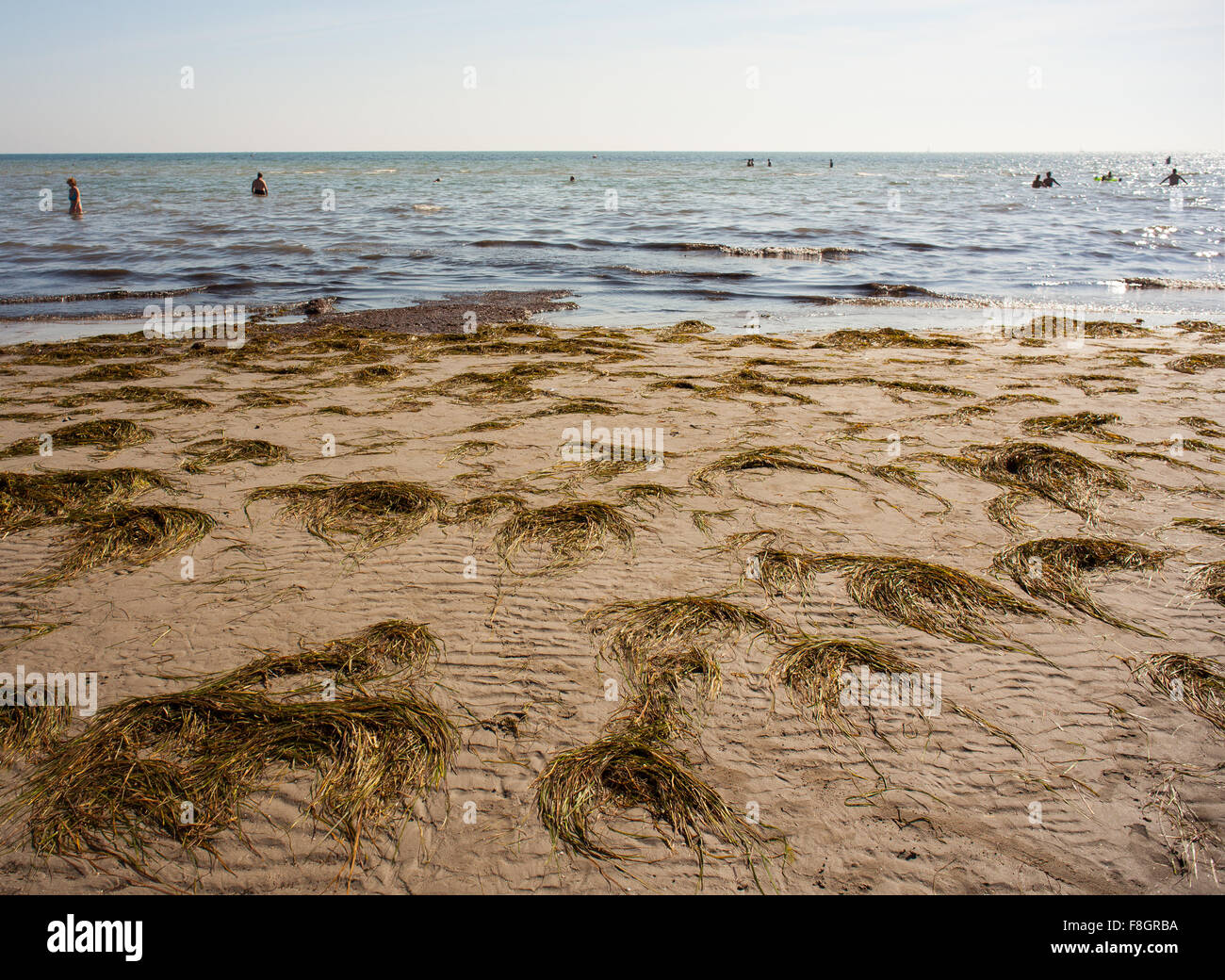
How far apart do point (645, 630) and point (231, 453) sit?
393 centimetres

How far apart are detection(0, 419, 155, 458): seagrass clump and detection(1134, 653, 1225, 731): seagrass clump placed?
23.0 feet

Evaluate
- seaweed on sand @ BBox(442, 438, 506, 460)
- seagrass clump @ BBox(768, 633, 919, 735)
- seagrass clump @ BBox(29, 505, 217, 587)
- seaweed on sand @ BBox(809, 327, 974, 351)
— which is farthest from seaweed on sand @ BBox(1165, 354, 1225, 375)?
seagrass clump @ BBox(29, 505, 217, 587)

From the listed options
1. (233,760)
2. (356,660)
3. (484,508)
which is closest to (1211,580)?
(484,508)

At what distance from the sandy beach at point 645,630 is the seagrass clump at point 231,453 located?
0.03 meters

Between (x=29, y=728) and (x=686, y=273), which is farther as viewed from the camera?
(x=686, y=273)

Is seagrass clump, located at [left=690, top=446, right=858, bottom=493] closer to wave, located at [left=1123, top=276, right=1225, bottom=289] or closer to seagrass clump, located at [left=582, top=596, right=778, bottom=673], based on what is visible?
seagrass clump, located at [left=582, top=596, right=778, bottom=673]

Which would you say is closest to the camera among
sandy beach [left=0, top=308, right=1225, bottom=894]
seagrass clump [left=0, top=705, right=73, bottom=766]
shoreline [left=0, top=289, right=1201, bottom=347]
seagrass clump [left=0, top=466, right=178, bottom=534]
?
sandy beach [left=0, top=308, right=1225, bottom=894]

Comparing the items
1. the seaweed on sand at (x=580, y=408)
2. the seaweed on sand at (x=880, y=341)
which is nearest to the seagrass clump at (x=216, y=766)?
the seaweed on sand at (x=580, y=408)

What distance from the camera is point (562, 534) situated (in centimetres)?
433

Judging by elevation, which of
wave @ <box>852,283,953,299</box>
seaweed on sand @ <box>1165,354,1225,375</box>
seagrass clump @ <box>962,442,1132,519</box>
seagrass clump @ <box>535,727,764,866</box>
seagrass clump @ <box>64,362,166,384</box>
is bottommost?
seagrass clump @ <box>535,727,764,866</box>

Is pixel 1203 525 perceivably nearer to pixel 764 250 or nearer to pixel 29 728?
pixel 29 728

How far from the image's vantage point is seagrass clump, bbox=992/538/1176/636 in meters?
3.72
